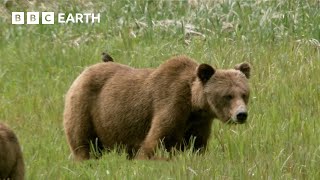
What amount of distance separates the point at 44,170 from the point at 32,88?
12.3 ft

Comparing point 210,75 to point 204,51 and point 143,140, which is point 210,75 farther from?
point 204,51

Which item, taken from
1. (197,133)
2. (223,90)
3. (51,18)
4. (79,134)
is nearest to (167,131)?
(197,133)

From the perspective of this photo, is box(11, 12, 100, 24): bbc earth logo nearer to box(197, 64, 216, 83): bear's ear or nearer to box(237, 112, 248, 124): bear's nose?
box(197, 64, 216, 83): bear's ear

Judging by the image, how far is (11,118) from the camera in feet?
37.1

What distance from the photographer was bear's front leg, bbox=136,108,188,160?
9.30m

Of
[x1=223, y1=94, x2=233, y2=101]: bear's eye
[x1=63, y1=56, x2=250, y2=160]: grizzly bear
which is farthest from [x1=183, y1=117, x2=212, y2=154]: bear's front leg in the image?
[x1=223, y1=94, x2=233, y2=101]: bear's eye

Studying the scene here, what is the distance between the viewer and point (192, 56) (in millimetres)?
13219

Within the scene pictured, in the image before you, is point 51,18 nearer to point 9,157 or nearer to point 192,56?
point 192,56

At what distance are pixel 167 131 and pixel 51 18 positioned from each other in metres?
6.71

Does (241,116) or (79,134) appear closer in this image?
(241,116)

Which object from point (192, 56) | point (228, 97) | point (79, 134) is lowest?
point (79, 134)

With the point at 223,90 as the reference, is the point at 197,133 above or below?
below

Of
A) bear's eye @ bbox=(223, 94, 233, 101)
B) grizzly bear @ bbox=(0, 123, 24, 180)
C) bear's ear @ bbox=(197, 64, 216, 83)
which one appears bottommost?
grizzly bear @ bbox=(0, 123, 24, 180)

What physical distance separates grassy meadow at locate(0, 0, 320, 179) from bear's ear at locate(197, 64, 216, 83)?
1.94 ft
